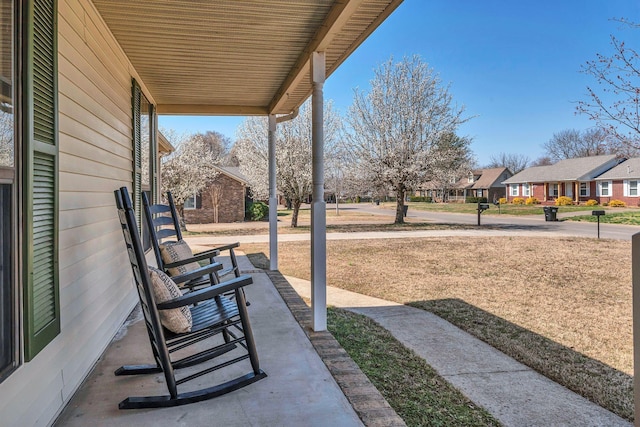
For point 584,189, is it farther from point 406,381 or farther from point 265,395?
point 265,395

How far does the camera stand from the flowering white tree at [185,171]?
15.3 m

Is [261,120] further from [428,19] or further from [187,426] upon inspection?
Result: [187,426]

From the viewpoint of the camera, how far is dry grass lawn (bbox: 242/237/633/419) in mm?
3354

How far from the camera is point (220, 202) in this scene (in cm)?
1836

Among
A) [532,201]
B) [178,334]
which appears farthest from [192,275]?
[532,201]

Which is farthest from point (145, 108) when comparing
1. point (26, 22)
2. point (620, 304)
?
point (620, 304)

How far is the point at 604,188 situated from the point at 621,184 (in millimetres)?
1190

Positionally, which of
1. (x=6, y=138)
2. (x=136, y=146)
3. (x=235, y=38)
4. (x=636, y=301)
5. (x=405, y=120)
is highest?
(x=405, y=120)

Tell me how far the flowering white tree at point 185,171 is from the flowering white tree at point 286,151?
5.97 ft

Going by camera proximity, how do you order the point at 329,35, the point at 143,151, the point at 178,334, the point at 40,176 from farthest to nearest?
the point at 143,151 → the point at 329,35 → the point at 178,334 → the point at 40,176

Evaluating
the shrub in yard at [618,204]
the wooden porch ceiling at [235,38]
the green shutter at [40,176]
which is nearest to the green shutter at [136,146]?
the wooden porch ceiling at [235,38]

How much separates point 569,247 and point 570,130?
34361 mm

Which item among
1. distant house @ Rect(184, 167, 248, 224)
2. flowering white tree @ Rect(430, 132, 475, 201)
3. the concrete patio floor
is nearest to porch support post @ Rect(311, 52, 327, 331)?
the concrete patio floor

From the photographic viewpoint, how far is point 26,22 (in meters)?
1.65
